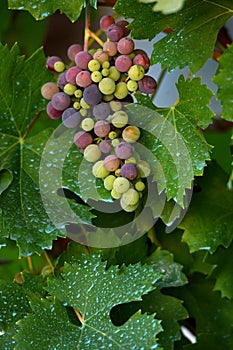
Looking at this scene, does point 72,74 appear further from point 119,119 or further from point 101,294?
point 101,294

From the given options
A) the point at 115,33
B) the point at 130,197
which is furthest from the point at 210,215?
the point at 115,33

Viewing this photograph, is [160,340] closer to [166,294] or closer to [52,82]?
[166,294]

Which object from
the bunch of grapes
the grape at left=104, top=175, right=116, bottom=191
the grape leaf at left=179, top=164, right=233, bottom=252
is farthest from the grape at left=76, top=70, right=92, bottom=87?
the grape leaf at left=179, top=164, right=233, bottom=252

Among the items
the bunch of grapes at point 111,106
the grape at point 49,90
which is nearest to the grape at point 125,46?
the bunch of grapes at point 111,106

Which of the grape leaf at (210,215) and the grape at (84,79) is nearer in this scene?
the grape at (84,79)

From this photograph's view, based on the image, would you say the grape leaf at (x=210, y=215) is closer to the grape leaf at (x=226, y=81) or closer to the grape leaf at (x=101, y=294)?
the grape leaf at (x=101, y=294)

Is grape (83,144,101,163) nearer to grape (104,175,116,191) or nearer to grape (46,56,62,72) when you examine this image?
grape (104,175,116,191)

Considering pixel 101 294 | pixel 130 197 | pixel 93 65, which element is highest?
pixel 93 65

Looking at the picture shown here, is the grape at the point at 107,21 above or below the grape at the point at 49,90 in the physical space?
above
